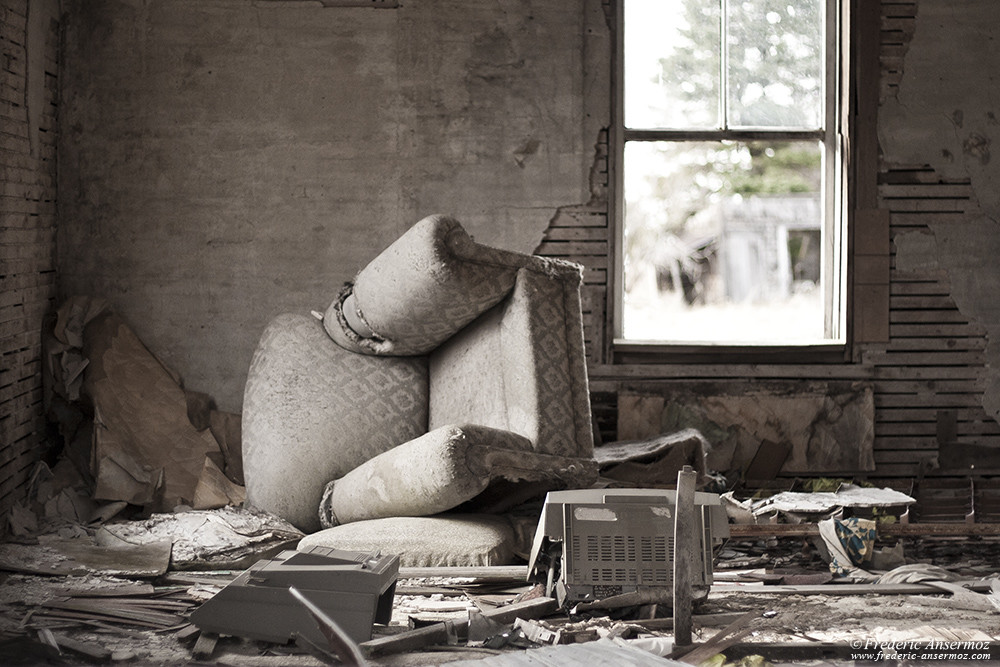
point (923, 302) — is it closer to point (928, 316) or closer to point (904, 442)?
point (928, 316)

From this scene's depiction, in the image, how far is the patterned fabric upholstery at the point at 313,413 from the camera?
14.0ft

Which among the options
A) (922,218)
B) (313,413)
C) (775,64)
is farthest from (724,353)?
(313,413)

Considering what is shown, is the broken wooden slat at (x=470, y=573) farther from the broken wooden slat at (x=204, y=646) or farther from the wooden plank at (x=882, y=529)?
the wooden plank at (x=882, y=529)

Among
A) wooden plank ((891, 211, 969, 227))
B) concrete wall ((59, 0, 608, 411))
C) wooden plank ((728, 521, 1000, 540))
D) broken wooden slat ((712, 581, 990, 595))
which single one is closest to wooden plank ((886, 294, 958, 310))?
wooden plank ((891, 211, 969, 227))

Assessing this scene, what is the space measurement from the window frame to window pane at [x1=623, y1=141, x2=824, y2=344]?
11.0 meters

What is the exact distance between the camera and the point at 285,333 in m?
4.60

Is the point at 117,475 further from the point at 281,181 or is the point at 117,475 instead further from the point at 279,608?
the point at 279,608

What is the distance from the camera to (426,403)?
4.51 meters

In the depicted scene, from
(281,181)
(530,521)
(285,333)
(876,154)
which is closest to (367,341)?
(285,333)

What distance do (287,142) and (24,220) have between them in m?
1.29

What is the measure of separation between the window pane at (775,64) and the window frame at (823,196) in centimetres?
7

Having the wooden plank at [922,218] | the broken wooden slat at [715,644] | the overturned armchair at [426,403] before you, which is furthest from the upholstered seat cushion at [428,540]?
the wooden plank at [922,218]

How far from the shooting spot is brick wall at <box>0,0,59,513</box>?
4.59m

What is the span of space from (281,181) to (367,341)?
1361mm
